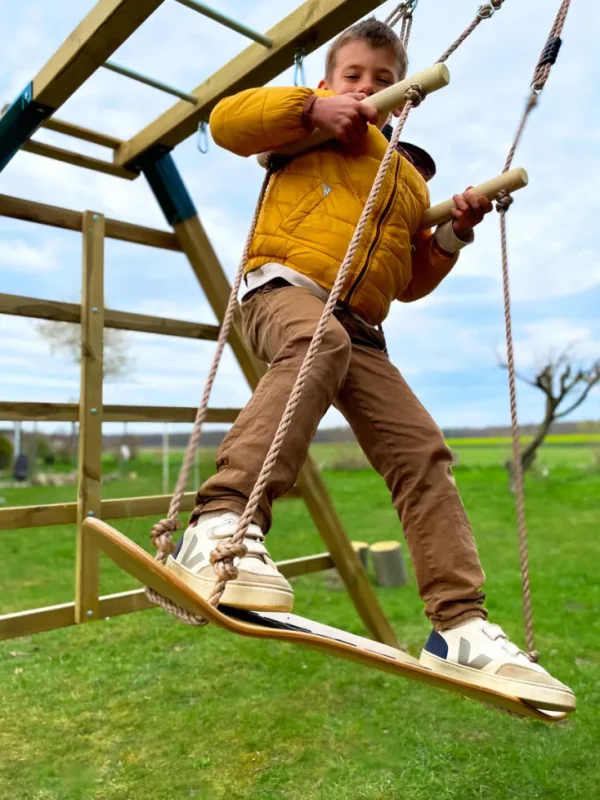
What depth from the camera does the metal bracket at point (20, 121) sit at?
2230mm

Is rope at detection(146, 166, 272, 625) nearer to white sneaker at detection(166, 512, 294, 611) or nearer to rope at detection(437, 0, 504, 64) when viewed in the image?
white sneaker at detection(166, 512, 294, 611)

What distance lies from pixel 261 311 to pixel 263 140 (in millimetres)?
392

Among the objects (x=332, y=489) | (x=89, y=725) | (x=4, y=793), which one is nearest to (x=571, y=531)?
(x=332, y=489)

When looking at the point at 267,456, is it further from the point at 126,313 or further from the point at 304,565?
the point at 304,565

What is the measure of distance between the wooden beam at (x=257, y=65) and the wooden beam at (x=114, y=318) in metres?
0.62

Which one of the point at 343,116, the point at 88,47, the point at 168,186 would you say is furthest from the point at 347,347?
the point at 168,186

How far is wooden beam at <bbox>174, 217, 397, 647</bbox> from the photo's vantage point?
2879 millimetres

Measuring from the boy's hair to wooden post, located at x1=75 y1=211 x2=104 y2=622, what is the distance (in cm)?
116

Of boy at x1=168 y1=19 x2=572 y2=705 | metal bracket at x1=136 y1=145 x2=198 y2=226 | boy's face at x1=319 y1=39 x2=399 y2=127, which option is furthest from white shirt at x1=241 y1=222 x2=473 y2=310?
metal bracket at x1=136 y1=145 x2=198 y2=226

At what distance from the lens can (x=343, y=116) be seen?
1.53 metres

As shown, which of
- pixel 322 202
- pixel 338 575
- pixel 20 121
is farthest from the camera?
pixel 338 575

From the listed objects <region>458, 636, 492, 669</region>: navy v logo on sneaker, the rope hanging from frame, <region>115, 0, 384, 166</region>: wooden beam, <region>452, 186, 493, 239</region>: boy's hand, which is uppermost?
<region>115, 0, 384, 166</region>: wooden beam

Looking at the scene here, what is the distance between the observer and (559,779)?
2154 mm

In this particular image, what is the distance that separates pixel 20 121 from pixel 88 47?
0.42 metres
